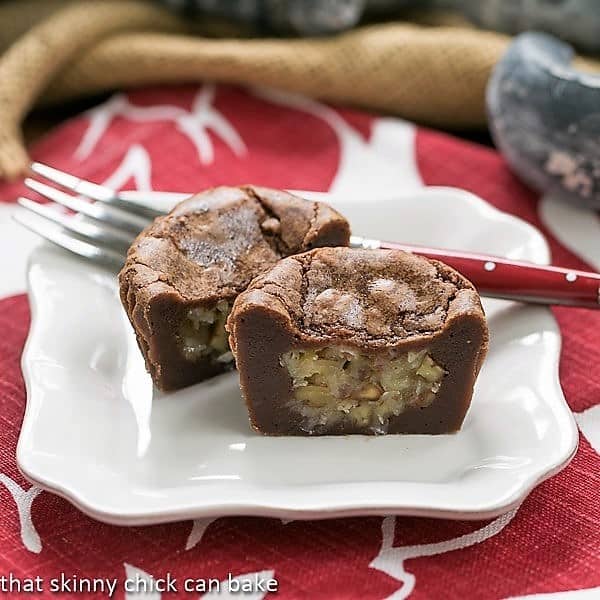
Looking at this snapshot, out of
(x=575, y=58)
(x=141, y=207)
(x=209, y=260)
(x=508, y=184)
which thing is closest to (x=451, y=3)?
(x=575, y=58)

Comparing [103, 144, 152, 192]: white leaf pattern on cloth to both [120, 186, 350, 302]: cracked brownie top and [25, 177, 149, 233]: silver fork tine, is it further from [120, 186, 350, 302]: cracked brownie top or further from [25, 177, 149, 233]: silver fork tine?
[120, 186, 350, 302]: cracked brownie top

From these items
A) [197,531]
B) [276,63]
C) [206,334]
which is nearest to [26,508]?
[197,531]

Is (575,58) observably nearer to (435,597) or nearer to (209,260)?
(209,260)

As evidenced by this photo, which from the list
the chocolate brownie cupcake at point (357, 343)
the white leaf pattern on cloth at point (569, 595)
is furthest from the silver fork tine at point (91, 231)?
the white leaf pattern on cloth at point (569, 595)

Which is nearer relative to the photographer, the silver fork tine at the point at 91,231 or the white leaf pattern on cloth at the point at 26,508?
the white leaf pattern on cloth at the point at 26,508

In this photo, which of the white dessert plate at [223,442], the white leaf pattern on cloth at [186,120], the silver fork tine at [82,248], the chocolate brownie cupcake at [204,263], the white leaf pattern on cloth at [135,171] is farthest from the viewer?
the white leaf pattern on cloth at [186,120]

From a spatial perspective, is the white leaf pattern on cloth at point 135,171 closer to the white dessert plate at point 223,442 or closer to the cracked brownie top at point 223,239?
the white dessert plate at point 223,442

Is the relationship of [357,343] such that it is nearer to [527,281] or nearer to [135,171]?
[527,281]
